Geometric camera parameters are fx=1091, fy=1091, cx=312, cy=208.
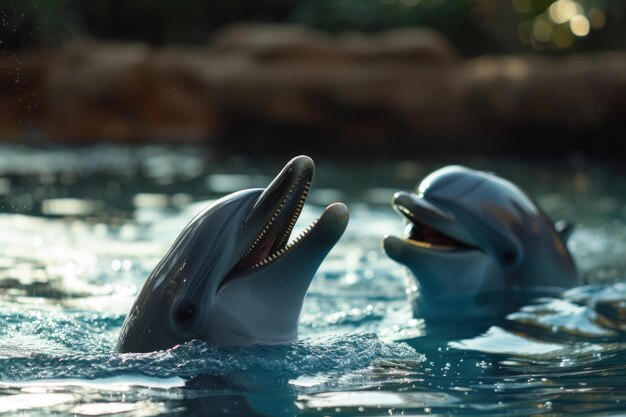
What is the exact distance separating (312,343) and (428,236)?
174cm

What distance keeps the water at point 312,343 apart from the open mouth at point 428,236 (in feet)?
1.34

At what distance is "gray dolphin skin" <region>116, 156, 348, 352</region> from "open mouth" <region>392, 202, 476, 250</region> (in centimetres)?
173

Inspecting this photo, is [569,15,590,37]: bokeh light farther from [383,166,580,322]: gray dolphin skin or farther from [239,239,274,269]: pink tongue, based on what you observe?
[239,239,274,269]: pink tongue

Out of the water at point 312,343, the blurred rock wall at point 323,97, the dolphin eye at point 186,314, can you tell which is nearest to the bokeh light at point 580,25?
the blurred rock wall at point 323,97

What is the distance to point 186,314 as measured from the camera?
3.99 metres

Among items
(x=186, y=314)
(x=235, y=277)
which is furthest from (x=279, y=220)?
(x=186, y=314)

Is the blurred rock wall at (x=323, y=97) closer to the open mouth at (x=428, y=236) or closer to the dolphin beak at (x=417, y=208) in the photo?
the open mouth at (x=428, y=236)

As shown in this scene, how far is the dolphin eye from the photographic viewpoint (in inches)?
156

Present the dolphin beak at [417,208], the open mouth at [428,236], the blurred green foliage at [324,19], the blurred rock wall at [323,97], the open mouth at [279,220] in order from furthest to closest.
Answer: the blurred green foliage at [324,19] → the blurred rock wall at [323,97] → the open mouth at [428,236] → the dolphin beak at [417,208] → the open mouth at [279,220]

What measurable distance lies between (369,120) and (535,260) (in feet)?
39.1

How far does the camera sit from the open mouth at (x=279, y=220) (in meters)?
3.99

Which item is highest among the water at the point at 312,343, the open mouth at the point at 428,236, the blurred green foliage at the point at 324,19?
the blurred green foliage at the point at 324,19

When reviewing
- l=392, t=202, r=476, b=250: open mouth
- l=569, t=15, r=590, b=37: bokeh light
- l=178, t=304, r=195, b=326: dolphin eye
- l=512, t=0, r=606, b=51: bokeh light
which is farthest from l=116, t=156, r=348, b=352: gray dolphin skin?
l=569, t=15, r=590, b=37: bokeh light

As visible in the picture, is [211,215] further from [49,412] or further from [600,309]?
[600,309]
